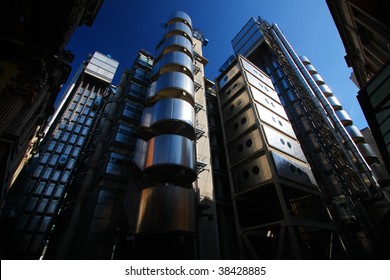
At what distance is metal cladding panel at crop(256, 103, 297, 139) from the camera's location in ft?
69.3

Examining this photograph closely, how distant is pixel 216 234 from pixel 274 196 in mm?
7182

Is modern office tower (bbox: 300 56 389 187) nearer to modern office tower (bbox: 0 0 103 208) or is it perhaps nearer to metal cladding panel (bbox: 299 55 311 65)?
metal cladding panel (bbox: 299 55 311 65)

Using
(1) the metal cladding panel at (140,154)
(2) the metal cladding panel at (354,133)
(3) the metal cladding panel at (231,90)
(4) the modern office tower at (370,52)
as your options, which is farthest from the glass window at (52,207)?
(2) the metal cladding panel at (354,133)

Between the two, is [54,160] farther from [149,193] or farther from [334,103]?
[334,103]

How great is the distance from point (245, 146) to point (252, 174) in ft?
11.2

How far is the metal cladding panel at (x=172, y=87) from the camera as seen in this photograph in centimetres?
1980

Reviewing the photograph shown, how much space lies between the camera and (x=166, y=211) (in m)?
12.4

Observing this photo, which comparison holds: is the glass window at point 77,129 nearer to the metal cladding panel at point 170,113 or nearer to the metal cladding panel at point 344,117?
the metal cladding panel at point 170,113

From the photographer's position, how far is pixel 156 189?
13.1 metres

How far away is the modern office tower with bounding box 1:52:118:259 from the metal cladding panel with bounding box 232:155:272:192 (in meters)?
18.0


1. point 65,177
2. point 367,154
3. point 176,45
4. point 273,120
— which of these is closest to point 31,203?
point 65,177

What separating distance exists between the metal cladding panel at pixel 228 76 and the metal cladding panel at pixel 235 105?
422cm

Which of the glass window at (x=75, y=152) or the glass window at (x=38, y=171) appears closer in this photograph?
the glass window at (x=38, y=171)

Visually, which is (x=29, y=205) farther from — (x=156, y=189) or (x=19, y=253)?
(x=156, y=189)
